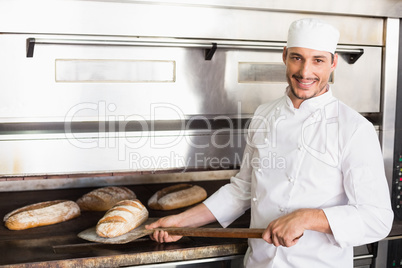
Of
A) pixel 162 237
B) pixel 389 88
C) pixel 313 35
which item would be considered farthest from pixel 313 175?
pixel 389 88

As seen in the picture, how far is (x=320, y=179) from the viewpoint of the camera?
5.27 ft

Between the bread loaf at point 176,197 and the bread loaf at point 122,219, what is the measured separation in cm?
23

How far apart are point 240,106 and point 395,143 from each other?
821 mm

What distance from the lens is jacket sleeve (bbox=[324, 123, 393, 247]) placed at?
1.50 meters

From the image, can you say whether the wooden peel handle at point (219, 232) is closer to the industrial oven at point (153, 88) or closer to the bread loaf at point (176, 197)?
the industrial oven at point (153, 88)

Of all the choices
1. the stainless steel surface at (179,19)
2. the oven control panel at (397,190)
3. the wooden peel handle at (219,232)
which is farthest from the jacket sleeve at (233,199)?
the oven control panel at (397,190)

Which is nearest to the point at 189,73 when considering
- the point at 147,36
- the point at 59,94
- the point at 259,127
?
the point at 147,36

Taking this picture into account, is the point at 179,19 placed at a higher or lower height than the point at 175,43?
higher

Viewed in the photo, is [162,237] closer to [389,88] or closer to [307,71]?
[307,71]

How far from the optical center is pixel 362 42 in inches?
89.0

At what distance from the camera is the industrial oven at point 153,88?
1.82 metres

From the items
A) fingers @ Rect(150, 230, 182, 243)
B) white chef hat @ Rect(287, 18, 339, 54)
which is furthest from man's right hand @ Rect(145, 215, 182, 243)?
white chef hat @ Rect(287, 18, 339, 54)

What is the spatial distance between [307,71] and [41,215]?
1214 millimetres

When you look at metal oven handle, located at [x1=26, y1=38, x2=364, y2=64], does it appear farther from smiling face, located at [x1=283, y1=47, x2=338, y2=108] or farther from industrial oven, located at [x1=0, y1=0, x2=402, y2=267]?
smiling face, located at [x1=283, y1=47, x2=338, y2=108]
